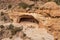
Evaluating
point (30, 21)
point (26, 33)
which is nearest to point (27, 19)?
point (30, 21)

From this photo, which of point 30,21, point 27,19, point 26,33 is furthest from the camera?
point 27,19

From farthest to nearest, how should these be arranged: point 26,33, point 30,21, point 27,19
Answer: point 27,19 → point 30,21 → point 26,33

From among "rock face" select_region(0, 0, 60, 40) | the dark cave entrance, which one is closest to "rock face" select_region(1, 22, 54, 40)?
"rock face" select_region(0, 0, 60, 40)

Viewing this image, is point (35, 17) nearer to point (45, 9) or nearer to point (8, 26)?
point (45, 9)

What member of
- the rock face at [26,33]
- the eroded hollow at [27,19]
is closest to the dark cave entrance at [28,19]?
the eroded hollow at [27,19]

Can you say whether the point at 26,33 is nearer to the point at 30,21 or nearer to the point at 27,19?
the point at 30,21

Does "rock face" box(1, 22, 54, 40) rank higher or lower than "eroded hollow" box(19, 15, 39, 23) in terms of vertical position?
lower

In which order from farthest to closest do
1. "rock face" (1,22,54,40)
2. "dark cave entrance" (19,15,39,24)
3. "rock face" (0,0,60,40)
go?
"dark cave entrance" (19,15,39,24) < "rock face" (0,0,60,40) < "rock face" (1,22,54,40)

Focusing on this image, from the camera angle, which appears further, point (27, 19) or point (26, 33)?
point (27, 19)

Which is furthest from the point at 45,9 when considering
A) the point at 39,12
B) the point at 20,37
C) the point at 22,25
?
the point at 20,37

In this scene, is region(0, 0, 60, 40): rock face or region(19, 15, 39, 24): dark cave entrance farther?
region(19, 15, 39, 24): dark cave entrance

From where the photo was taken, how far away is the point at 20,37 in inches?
558

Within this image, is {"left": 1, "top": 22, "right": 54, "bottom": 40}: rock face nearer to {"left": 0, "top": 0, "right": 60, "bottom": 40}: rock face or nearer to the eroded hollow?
{"left": 0, "top": 0, "right": 60, "bottom": 40}: rock face

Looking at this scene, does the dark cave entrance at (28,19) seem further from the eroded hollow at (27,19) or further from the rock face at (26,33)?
the rock face at (26,33)
